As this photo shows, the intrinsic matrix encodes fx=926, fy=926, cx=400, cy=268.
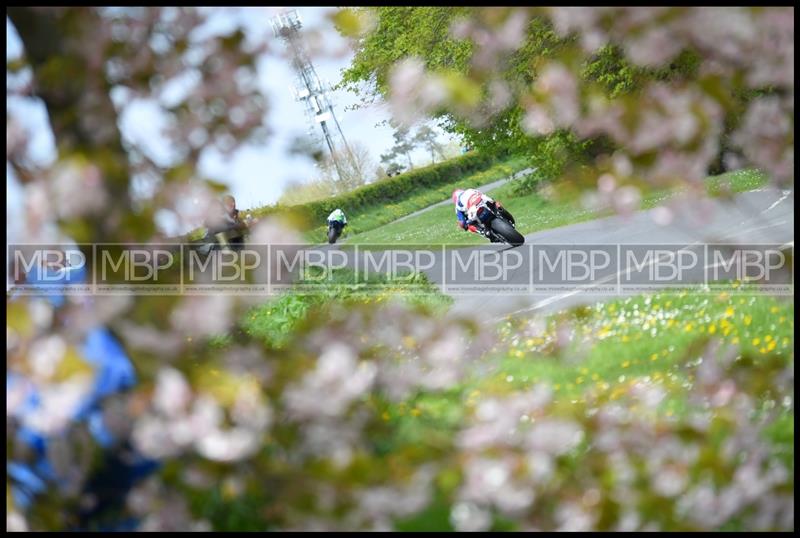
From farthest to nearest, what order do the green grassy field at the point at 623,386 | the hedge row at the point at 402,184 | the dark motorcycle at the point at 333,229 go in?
the hedge row at the point at 402,184 → the dark motorcycle at the point at 333,229 → the green grassy field at the point at 623,386

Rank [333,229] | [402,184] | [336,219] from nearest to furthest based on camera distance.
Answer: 1. [336,219]
2. [333,229]
3. [402,184]

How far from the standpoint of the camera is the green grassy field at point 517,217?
14.5 meters

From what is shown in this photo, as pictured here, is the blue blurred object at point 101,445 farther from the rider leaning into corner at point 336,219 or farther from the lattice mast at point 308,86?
the rider leaning into corner at point 336,219

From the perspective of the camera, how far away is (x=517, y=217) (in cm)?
1786

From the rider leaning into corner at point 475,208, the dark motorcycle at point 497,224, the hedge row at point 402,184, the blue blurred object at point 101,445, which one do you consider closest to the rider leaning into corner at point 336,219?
the rider leaning into corner at point 475,208

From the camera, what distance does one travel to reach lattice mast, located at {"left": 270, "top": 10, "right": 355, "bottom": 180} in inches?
125

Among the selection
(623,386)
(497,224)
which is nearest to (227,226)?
(623,386)

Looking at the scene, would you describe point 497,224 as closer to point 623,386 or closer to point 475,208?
point 475,208

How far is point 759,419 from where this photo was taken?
381 cm

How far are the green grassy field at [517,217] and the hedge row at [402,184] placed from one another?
1664 millimetres

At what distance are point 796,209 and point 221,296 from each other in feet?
6.67

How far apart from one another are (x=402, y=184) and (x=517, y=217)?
1160cm

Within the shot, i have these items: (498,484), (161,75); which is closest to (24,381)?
(161,75)

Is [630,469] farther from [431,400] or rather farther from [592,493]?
[431,400]
